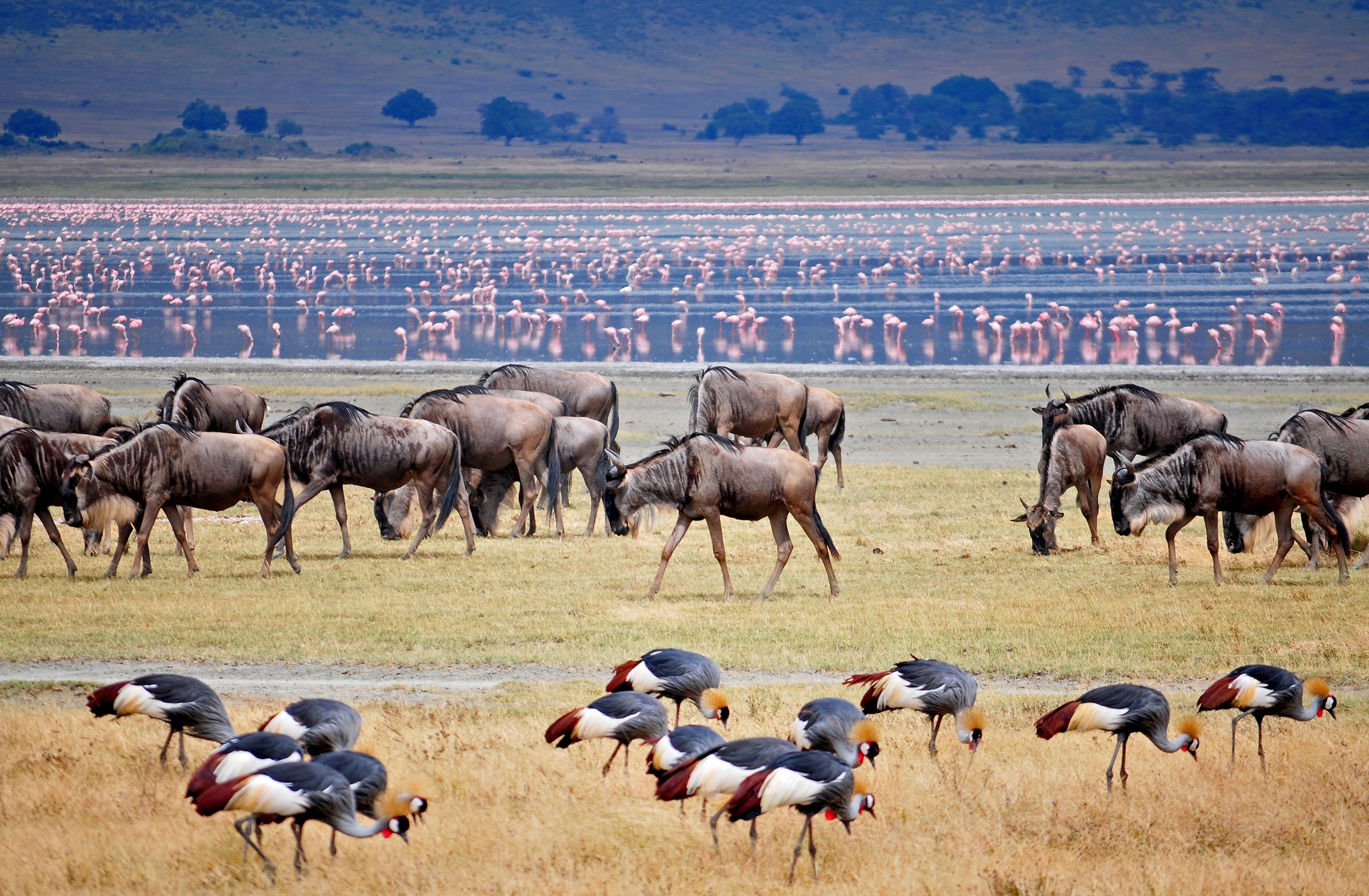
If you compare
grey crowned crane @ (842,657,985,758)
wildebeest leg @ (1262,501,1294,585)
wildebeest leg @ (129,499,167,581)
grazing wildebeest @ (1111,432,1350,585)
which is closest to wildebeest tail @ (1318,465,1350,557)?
grazing wildebeest @ (1111,432,1350,585)

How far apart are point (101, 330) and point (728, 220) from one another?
172ft

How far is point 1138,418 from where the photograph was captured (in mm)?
16828

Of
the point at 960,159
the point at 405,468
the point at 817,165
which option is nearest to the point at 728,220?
the point at 817,165

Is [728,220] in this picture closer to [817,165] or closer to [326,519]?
[817,165]

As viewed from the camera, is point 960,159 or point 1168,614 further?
point 960,159

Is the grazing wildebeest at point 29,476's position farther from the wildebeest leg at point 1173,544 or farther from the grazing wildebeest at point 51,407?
the wildebeest leg at point 1173,544

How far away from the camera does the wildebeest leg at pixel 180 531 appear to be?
14.0 metres

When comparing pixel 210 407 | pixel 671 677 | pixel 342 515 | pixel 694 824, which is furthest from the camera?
pixel 210 407

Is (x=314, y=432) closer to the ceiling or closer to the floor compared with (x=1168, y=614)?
closer to the ceiling

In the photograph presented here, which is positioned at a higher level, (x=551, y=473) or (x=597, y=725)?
(x=597, y=725)

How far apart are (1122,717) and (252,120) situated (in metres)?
168

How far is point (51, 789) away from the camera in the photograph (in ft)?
26.7

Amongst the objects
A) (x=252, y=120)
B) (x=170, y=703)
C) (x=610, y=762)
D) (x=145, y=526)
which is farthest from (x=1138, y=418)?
(x=252, y=120)

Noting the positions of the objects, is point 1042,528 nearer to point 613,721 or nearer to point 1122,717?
point 1122,717
